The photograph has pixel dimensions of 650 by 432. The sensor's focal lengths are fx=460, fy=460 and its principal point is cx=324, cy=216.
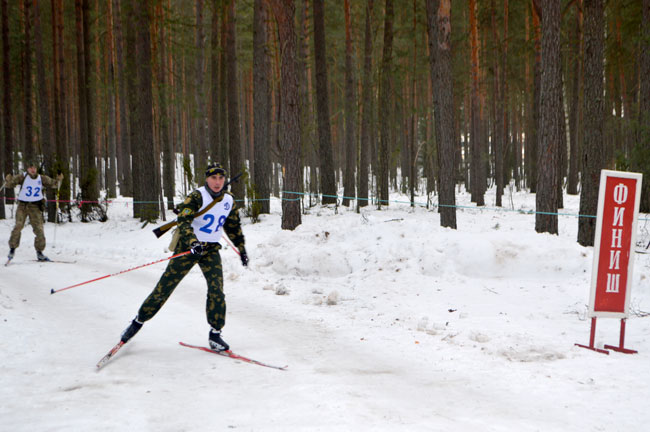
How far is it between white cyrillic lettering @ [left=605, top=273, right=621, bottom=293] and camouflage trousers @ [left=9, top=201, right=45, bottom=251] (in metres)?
11.9

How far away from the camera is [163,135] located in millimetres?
19547

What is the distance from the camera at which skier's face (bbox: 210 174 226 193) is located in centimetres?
541

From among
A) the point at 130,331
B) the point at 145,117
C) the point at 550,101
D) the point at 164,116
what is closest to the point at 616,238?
the point at 550,101

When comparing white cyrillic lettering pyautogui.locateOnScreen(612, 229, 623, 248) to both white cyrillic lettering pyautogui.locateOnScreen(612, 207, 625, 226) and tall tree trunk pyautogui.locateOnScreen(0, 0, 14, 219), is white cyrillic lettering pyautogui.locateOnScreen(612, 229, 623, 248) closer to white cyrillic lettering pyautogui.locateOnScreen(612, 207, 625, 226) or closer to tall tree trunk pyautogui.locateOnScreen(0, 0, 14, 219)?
white cyrillic lettering pyautogui.locateOnScreen(612, 207, 625, 226)

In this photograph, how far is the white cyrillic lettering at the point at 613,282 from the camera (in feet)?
17.5

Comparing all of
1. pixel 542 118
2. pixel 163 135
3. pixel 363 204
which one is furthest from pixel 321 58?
pixel 542 118

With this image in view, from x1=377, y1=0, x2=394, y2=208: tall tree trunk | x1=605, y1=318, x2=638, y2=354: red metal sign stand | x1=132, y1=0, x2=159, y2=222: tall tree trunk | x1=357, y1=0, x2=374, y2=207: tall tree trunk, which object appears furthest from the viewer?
x1=357, y1=0, x2=374, y2=207: tall tree trunk

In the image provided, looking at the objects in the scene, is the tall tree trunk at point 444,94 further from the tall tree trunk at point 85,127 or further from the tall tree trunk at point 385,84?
the tall tree trunk at point 85,127

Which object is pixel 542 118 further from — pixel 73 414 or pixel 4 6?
pixel 4 6

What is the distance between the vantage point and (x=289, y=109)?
11.7m

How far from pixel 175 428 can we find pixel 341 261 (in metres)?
6.16

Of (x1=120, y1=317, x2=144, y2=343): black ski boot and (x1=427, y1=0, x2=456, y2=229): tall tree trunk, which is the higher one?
(x1=427, y1=0, x2=456, y2=229): tall tree trunk

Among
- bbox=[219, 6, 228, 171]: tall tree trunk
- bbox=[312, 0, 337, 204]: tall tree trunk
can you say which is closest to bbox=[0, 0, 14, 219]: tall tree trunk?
bbox=[219, 6, 228, 171]: tall tree trunk

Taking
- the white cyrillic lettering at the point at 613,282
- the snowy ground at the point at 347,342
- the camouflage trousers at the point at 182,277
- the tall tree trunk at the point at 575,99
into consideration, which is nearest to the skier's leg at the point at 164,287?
the camouflage trousers at the point at 182,277
